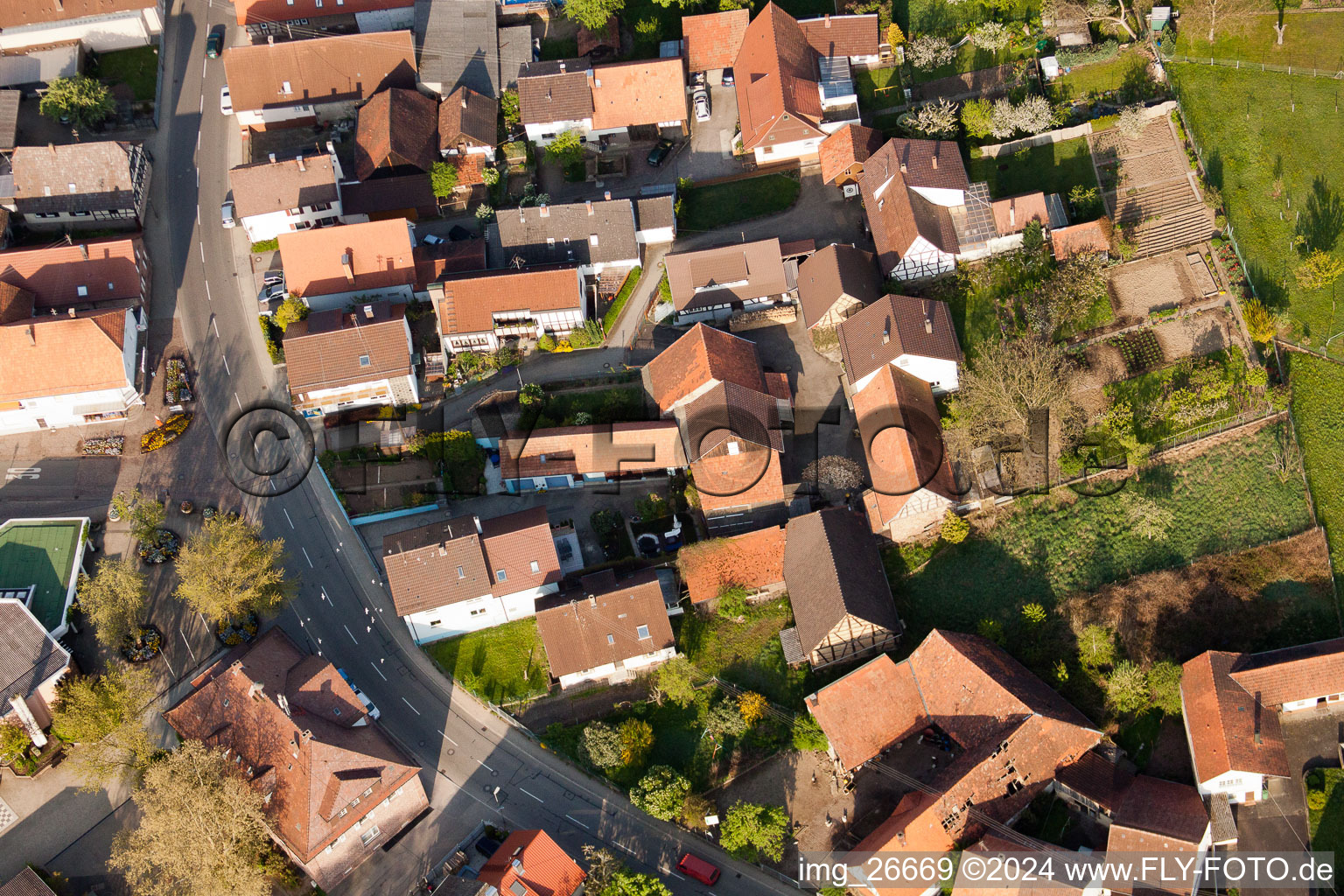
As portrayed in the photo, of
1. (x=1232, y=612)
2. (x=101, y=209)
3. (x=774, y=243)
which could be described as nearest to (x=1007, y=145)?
(x=774, y=243)

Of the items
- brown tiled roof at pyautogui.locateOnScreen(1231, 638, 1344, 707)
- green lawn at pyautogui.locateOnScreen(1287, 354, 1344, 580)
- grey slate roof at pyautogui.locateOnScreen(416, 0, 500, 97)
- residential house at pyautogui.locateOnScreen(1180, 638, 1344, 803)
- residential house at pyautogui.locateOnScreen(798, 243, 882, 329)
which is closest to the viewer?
residential house at pyautogui.locateOnScreen(1180, 638, 1344, 803)

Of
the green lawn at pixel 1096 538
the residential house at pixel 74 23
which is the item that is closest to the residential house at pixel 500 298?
the green lawn at pixel 1096 538

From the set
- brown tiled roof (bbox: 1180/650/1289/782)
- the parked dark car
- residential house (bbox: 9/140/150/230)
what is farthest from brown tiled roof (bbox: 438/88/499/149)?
brown tiled roof (bbox: 1180/650/1289/782)

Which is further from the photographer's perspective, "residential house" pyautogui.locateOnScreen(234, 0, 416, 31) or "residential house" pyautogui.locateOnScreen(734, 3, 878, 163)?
"residential house" pyautogui.locateOnScreen(234, 0, 416, 31)

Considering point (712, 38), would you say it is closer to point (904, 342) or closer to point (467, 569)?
point (904, 342)

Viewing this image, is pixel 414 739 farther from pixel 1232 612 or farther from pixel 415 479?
pixel 1232 612

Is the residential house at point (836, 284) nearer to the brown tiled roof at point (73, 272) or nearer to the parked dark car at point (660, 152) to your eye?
the parked dark car at point (660, 152)

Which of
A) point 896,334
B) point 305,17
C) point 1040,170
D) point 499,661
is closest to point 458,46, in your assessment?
point 305,17

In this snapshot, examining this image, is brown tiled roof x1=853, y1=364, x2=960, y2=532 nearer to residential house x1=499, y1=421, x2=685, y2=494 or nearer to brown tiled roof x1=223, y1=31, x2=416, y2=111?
residential house x1=499, y1=421, x2=685, y2=494
